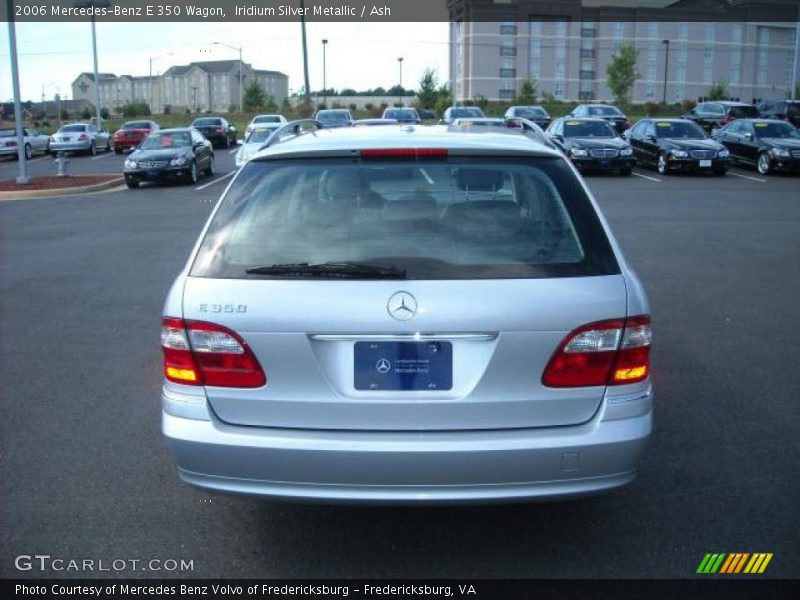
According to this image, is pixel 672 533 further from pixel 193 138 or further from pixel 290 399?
pixel 193 138

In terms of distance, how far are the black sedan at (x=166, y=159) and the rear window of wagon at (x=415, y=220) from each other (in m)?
19.5

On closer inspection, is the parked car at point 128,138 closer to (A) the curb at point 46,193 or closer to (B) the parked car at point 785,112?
(A) the curb at point 46,193

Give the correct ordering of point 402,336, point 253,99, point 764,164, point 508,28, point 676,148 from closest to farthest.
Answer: point 402,336 → point 676,148 → point 764,164 → point 508,28 → point 253,99

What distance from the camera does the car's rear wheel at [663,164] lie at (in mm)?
23766

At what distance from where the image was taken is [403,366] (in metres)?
3.23

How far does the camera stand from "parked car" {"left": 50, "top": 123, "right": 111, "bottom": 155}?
125 feet

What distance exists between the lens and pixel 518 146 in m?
3.73

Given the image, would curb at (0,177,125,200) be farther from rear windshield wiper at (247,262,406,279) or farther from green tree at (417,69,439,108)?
green tree at (417,69,439,108)

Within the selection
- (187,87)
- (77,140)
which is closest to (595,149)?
(77,140)

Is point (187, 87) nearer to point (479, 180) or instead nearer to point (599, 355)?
point (479, 180)

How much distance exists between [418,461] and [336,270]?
771 mm

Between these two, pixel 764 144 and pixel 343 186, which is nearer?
pixel 343 186

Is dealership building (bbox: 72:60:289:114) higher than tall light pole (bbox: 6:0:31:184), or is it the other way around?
dealership building (bbox: 72:60:289:114)

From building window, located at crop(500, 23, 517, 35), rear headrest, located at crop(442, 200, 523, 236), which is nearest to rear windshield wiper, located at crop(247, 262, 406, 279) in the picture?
rear headrest, located at crop(442, 200, 523, 236)
